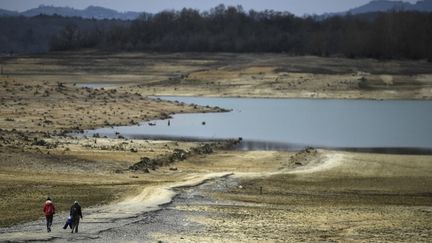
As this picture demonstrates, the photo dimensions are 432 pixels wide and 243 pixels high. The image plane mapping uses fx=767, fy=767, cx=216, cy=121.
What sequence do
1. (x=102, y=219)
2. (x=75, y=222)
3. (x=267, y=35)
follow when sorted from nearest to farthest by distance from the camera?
(x=75, y=222), (x=102, y=219), (x=267, y=35)

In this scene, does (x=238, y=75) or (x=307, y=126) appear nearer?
(x=307, y=126)

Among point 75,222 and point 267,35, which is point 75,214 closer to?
point 75,222

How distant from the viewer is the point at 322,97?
9094 cm

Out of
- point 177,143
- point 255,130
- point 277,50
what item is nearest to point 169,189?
point 177,143

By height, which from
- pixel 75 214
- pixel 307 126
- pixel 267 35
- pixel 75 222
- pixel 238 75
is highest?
pixel 267 35

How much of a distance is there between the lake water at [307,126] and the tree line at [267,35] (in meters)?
41.3

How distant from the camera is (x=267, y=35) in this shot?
6255 inches

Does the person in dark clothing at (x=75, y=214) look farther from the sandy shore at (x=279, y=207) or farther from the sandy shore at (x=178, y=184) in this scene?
the sandy shore at (x=178, y=184)

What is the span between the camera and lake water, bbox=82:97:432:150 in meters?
51.1

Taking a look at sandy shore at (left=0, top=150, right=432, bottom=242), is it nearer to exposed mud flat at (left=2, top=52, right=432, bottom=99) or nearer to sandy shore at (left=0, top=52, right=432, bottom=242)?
sandy shore at (left=0, top=52, right=432, bottom=242)

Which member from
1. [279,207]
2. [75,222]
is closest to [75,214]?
[75,222]

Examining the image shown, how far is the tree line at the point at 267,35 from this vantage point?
12469 cm

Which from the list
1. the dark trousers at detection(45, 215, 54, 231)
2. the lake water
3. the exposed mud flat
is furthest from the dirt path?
the exposed mud flat

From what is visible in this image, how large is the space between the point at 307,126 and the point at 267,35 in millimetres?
99766
